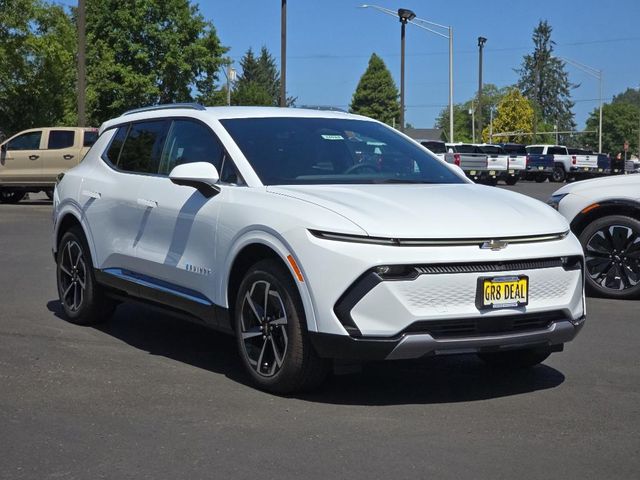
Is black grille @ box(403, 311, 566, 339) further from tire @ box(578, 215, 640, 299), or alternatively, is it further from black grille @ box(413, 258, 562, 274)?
tire @ box(578, 215, 640, 299)

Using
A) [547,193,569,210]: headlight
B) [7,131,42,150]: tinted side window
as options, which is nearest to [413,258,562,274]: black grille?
[547,193,569,210]: headlight

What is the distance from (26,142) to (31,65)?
61.9ft

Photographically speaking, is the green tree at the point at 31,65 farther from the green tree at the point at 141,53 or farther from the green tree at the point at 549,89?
the green tree at the point at 549,89

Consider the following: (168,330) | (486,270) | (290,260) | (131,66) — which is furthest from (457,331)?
(131,66)

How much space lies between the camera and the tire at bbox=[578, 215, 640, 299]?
9492mm

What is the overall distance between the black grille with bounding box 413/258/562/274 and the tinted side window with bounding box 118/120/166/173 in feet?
8.56

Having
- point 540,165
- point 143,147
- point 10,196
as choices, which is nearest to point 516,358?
point 143,147

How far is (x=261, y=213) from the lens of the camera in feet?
18.8

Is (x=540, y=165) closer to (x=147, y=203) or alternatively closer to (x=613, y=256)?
(x=613, y=256)

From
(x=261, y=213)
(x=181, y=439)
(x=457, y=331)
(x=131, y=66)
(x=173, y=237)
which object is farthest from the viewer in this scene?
(x=131, y=66)

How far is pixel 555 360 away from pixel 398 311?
207 cm

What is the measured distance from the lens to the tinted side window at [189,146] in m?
6.53

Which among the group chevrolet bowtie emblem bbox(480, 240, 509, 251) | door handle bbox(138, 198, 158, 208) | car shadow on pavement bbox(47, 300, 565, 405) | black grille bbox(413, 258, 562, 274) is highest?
door handle bbox(138, 198, 158, 208)

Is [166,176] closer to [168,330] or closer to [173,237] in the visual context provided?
Result: [173,237]
